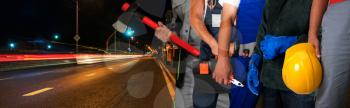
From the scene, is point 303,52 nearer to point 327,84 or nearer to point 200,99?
point 327,84

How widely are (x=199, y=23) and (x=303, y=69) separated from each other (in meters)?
1.00

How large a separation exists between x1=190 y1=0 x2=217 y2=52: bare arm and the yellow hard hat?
0.69 metres

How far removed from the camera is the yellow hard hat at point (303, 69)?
1811mm

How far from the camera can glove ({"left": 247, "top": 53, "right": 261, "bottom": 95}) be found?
2.42 m

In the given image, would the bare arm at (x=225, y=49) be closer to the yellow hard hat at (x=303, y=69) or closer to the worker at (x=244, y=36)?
the worker at (x=244, y=36)

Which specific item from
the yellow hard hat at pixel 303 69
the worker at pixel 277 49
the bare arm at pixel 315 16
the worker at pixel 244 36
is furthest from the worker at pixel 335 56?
the worker at pixel 244 36

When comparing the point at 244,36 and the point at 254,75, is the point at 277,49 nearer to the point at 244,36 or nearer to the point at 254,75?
the point at 254,75

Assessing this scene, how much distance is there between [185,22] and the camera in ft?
10.5

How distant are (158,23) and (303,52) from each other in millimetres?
1316

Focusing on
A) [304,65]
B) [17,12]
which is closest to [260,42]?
[304,65]

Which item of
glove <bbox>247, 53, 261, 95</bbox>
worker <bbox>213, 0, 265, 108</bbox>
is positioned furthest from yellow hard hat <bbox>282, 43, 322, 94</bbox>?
worker <bbox>213, 0, 265, 108</bbox>

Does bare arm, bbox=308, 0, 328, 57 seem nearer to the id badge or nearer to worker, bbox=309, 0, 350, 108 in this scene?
worker, bbox=309, 0, 350, 108

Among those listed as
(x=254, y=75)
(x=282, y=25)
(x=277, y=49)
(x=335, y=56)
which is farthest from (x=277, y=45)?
(x=335, y=56)

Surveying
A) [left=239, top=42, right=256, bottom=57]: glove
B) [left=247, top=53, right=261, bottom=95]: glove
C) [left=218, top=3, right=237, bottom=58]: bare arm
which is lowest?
[left=247, top=53, right=261, bottom=95]: glove
